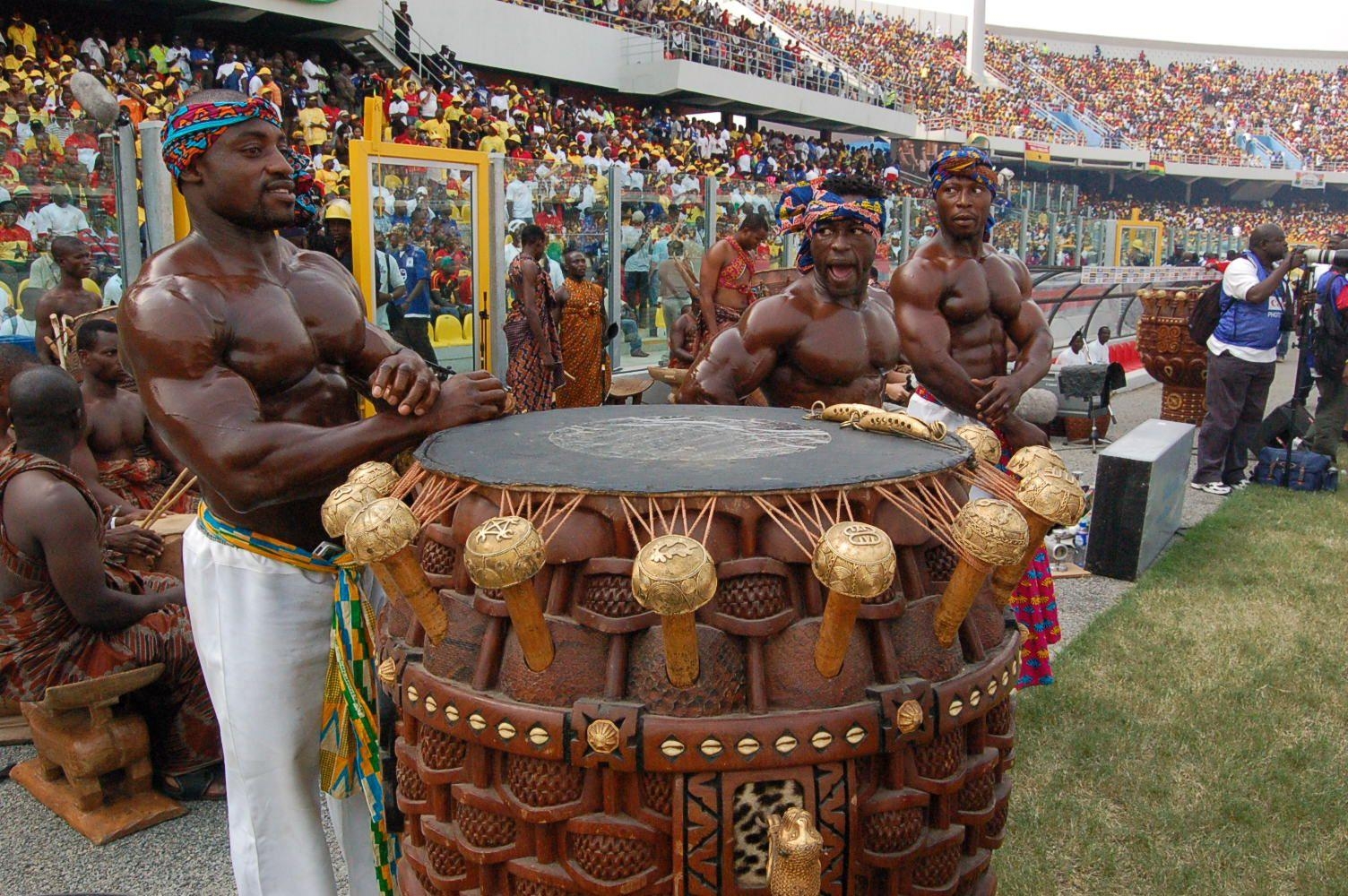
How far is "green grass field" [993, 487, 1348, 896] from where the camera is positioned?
10.1 feet

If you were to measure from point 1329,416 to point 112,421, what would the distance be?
27.9 feet

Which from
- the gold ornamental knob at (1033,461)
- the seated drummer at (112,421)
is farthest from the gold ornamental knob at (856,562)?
the seated drummer at (112,421)

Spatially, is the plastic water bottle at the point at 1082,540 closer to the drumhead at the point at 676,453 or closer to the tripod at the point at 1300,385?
the tripod at the point at 1300,385

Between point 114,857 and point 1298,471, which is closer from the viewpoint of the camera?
point 114,857

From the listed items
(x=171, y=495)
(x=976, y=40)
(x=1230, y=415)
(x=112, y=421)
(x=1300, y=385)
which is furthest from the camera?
(x=976, y=40)

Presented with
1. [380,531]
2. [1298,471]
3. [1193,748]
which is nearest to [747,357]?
[380,531]

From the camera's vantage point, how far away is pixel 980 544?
139cm

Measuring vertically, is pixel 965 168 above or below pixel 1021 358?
above

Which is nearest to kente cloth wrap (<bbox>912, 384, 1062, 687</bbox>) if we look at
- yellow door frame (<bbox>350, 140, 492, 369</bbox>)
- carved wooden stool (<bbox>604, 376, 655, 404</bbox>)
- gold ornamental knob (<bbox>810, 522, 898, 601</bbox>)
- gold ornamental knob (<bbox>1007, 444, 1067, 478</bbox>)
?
gold ornamental knob (<bbox>1007, 444, 1067, 478</bbox>)

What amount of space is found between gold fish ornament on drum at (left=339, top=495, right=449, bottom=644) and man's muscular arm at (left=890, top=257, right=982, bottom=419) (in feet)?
9.57

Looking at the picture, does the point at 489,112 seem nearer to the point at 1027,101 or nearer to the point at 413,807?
the point at 413,807

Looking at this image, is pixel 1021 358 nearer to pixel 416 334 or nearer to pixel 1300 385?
pixel 416 334

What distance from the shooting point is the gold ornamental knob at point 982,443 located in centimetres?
191

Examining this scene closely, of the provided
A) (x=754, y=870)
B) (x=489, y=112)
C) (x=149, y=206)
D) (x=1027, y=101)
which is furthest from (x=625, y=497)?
(x=1027, y=101)
